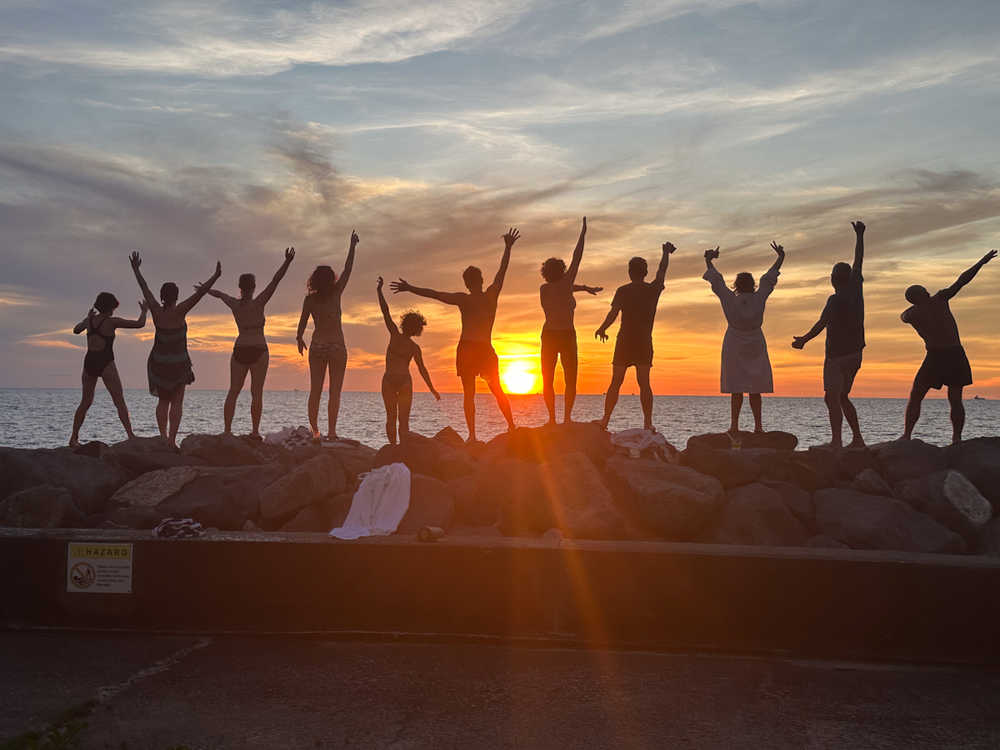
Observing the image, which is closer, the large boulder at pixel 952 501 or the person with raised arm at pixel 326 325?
the large boulder at pixel 952 501

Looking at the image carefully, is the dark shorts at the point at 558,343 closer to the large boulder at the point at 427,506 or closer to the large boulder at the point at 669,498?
the large boulder at the point at 669,498

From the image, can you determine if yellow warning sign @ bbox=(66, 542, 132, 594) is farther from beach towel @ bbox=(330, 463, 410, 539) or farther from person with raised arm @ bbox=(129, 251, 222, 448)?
person with raised arm @ bbox=(129, 251, 222, 448)

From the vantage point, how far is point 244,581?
5.45m

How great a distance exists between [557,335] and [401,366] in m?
2.55

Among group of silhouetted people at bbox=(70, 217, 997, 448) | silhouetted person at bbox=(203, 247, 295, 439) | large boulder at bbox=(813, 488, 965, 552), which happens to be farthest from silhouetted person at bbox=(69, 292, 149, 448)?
large boulder at bbox=(813, 488, 965, 552)

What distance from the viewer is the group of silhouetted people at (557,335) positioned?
30.6 ft

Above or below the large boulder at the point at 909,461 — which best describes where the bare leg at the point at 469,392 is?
above

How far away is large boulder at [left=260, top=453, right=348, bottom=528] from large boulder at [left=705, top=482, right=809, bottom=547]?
3758 mm

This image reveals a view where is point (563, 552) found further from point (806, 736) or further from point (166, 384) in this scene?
point (166, 384)

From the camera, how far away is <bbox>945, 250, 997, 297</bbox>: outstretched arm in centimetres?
933

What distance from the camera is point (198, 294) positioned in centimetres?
1002

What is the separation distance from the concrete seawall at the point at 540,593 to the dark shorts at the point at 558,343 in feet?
13.6

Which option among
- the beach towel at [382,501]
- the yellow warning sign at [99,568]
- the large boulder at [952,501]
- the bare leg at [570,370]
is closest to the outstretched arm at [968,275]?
the large boulder at [952,501]

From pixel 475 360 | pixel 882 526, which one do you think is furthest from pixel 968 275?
pixel 475 360
